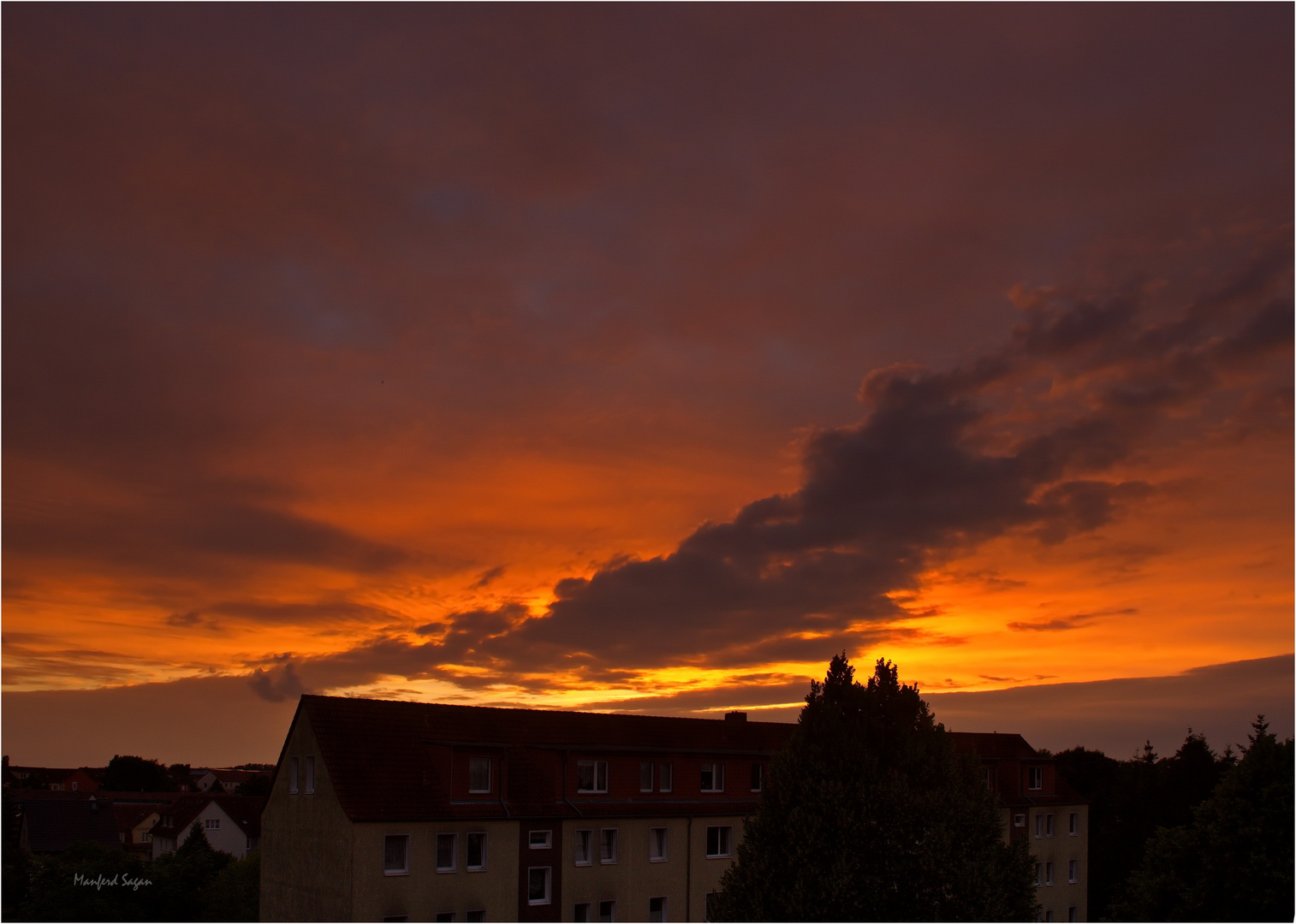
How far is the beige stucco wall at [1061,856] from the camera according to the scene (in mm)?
68875

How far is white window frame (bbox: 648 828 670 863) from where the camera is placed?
5217 centimetres

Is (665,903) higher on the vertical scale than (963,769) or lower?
lower

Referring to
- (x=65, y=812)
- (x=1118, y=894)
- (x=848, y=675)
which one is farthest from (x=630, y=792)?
(x=65, y=812)

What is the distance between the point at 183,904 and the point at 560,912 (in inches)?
1060

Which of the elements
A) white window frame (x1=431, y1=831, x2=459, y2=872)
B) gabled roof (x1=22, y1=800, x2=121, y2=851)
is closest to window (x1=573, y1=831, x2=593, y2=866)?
white window frame (x1=431, y1=831, x2=459, y2=872)

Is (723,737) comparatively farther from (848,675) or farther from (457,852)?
(848,675)

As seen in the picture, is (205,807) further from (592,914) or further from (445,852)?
(445,852)

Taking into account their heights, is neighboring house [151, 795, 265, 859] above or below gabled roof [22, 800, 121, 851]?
below

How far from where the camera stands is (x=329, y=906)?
43312 mm

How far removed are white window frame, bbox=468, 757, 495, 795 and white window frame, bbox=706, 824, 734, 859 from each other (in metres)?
12.7

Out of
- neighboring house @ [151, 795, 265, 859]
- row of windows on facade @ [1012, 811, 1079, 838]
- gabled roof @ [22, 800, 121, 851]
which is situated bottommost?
neighboring house @ [151, 795, 265, 859]

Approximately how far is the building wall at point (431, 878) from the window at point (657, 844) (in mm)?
7924

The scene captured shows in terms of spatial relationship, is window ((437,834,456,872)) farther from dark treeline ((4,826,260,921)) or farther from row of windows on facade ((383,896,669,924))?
dark treeline ((4,826,260,921))

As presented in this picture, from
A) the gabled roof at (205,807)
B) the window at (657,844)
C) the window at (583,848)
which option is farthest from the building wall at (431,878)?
the gabled roof at (205,807)
